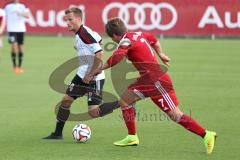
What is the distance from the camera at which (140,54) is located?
10.6m

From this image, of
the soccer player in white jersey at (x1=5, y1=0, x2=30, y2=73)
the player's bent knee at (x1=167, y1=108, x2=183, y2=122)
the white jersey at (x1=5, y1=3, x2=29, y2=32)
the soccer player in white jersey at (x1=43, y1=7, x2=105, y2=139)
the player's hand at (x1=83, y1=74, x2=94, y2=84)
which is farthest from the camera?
the white jersey at (x1=5, y1=3, x2=29, y2=32)

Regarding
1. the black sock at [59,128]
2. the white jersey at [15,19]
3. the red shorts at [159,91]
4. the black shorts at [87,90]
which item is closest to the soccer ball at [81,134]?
the black sock at [59,128]

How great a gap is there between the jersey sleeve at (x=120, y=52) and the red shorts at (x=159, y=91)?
2.17 feet

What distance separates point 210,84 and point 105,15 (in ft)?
52.9

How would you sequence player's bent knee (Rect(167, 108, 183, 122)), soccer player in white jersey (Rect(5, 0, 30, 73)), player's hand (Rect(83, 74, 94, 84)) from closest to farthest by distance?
player's bent knee (Rect(167, 108, 183, 122)), player's hand (Rect(83, 74, 94, 84)), soccer player in white jersey (Rect(5, 0, 30, 73))

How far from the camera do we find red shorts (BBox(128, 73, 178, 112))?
10.5 metres

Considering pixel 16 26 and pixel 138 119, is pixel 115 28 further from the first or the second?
pixel 16 26

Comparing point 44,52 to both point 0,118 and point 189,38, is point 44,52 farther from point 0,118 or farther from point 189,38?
point 0,118

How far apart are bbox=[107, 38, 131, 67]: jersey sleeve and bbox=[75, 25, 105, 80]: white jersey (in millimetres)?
1166

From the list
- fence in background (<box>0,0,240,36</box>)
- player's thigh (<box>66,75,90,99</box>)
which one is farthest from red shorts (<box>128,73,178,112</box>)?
fence in background (<box>0,0,240,36</box>)

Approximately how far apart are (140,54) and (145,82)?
18.7 inches

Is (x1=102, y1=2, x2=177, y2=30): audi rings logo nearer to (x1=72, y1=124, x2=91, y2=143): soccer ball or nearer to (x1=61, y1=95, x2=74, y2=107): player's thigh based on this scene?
(x1=61, y1=95, x2=74, y2=107): player's thigh

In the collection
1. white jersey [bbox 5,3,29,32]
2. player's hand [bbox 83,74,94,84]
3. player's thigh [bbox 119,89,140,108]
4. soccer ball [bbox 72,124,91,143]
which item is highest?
white jersey [bbox 5,3,29,32]

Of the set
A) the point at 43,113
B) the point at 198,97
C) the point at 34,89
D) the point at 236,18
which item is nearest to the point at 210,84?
the point at 198,97
